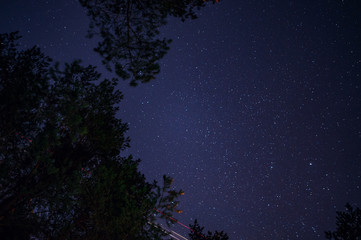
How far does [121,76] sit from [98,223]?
4996mm

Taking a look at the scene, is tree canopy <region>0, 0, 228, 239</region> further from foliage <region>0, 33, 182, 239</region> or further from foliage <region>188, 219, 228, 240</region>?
foliage <region>188, 219, 228, 240</region>

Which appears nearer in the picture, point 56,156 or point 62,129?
point 62,129

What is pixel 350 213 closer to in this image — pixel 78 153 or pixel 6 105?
pixel 78 153

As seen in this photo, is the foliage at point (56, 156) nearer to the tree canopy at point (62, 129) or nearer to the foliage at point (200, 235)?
the tree canopy at point (62, 129)

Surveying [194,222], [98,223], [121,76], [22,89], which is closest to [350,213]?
[194,222]

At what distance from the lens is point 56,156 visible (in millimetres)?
7090

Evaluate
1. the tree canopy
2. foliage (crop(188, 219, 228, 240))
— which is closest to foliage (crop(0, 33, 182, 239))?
the tree canopy

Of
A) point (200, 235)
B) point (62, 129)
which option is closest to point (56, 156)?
point (62, 129)

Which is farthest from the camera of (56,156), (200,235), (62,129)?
(200,235)

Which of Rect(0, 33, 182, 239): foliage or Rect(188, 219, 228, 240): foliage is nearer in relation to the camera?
Rect(0, 33, 182, 239): foliage

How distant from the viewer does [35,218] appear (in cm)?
495

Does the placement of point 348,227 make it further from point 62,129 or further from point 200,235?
point 62,129

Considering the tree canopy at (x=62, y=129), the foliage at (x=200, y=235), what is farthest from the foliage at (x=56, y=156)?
the foliage at (x=200, y=235)

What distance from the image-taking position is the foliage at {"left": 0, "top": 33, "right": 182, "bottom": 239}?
12.5 ft
